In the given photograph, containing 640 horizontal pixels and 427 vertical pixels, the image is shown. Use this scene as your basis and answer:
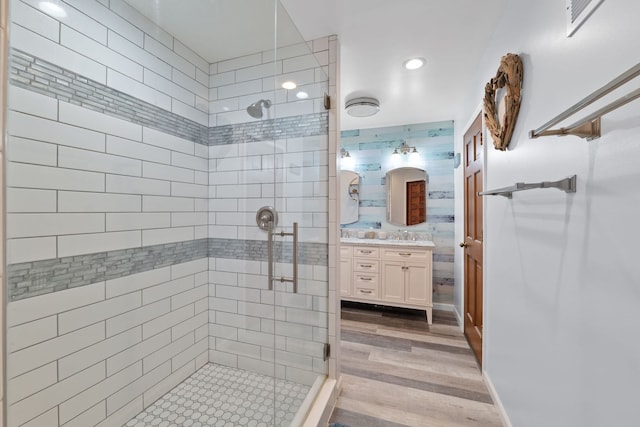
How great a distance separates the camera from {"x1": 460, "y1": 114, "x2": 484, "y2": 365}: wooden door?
2.11 metres

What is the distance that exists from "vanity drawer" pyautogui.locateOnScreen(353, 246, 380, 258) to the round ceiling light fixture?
59.7 inches

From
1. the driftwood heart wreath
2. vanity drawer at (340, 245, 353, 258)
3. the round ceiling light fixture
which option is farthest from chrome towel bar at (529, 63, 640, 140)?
vanity drawer at (340, 245, 353, 258)

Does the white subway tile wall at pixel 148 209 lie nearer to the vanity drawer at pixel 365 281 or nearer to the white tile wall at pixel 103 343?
the white tile wall at pixel 103 343

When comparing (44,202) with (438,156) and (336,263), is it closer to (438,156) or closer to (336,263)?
(336,263)

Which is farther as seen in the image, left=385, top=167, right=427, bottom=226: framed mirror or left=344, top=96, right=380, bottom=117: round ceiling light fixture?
left=385, top=167, right=427, bottom=226: framed mirror

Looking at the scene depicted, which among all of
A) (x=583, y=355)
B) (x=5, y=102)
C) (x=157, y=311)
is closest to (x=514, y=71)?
(x=583, y=355)

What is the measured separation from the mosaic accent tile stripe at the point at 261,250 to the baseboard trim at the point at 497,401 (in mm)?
1332

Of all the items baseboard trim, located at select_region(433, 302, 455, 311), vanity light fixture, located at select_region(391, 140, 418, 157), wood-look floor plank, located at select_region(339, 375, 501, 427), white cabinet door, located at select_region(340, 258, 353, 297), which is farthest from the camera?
vanity light fixture, located at select_region(391, 140, 418, 157)

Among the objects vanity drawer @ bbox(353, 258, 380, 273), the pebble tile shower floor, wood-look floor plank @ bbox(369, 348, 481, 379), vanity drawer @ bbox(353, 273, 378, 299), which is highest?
vanity drawer @ bbox(353, 258, 380, 273)

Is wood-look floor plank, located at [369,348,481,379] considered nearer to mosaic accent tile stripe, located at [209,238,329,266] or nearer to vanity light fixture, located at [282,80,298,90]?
mosaic accent tile stripe, located at [209,238,329,266]

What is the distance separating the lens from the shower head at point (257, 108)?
1.70 meters

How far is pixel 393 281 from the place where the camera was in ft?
9.82

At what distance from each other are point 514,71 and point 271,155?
4.54 ft

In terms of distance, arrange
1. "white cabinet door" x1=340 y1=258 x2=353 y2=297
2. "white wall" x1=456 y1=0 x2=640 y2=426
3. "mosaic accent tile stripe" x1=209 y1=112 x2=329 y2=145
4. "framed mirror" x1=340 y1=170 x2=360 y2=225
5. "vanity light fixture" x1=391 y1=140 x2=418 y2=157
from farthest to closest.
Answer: "framed mirror" x1=340 y1=170 x2=360 y2=225 → "vanity light fixture" x1=391 y1=140 x2=418 y2=157 → "white cabinet door" x1=340 y1=258 x2=353 y2=297 → "mosaic accent tile stripe" x1=209 y1=112 x2=329 y2=145 → "white wall" x1=456 y1=0 x2=640 y2=426
